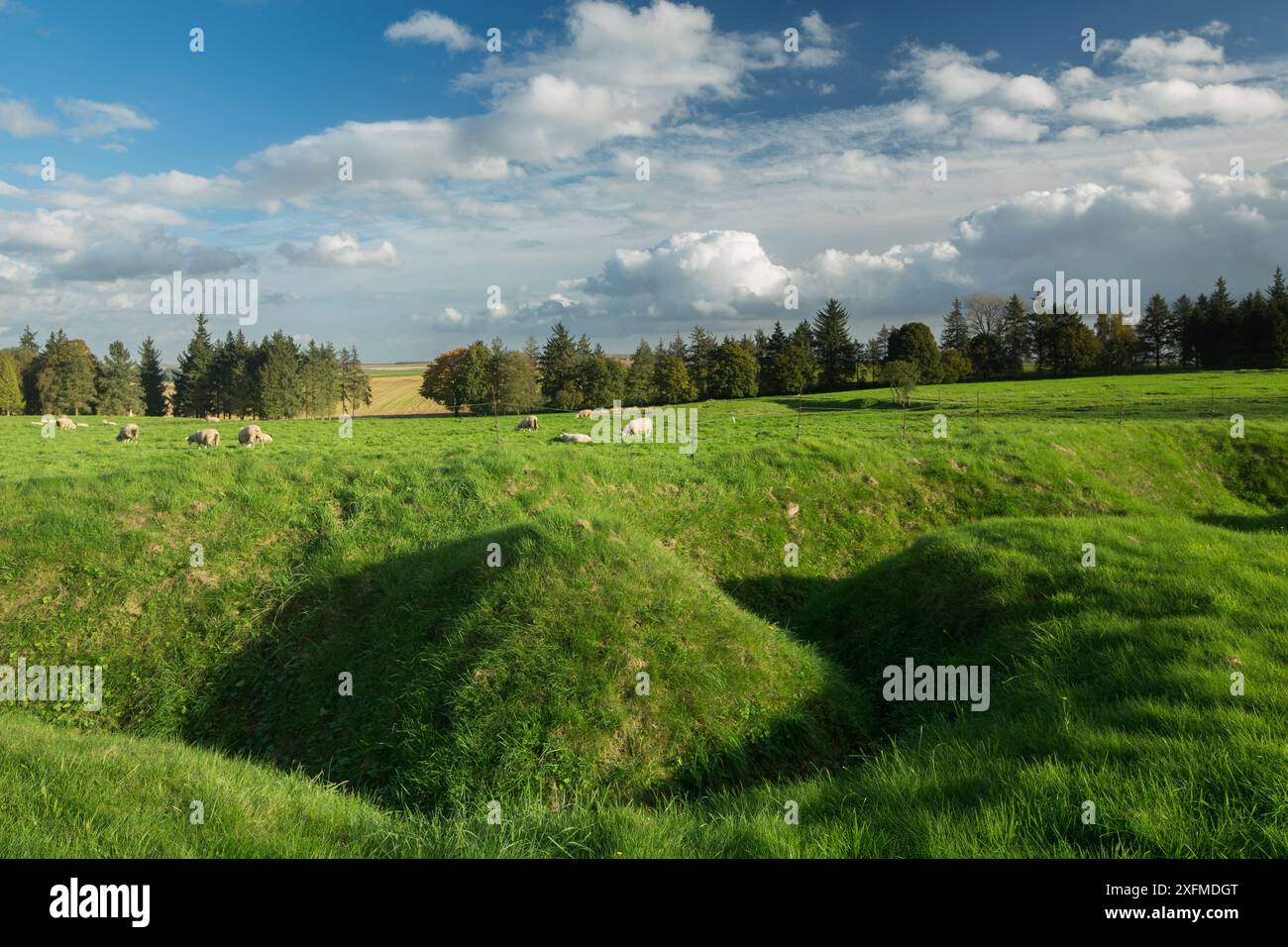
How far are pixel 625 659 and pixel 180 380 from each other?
106861mm

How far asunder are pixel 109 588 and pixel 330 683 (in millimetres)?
5455

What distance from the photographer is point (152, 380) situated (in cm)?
9444

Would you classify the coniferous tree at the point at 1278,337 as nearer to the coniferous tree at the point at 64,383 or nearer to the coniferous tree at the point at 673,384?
the coniferous tree at the point at 673,384

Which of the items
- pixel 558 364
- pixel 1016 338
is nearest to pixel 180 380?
pixel 558 364

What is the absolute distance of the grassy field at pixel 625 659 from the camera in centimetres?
511

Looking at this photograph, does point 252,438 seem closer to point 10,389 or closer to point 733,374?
point 733,374

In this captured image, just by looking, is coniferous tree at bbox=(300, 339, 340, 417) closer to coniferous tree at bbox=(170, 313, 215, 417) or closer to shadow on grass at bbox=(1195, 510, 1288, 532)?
coniferous tree at bbox=(170, 313, 215, 417)

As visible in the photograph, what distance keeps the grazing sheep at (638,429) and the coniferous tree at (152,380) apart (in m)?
93.5

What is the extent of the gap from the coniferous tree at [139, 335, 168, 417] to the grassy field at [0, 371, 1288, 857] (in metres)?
96.8

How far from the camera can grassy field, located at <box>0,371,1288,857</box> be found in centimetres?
511

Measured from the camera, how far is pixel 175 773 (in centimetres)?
626
